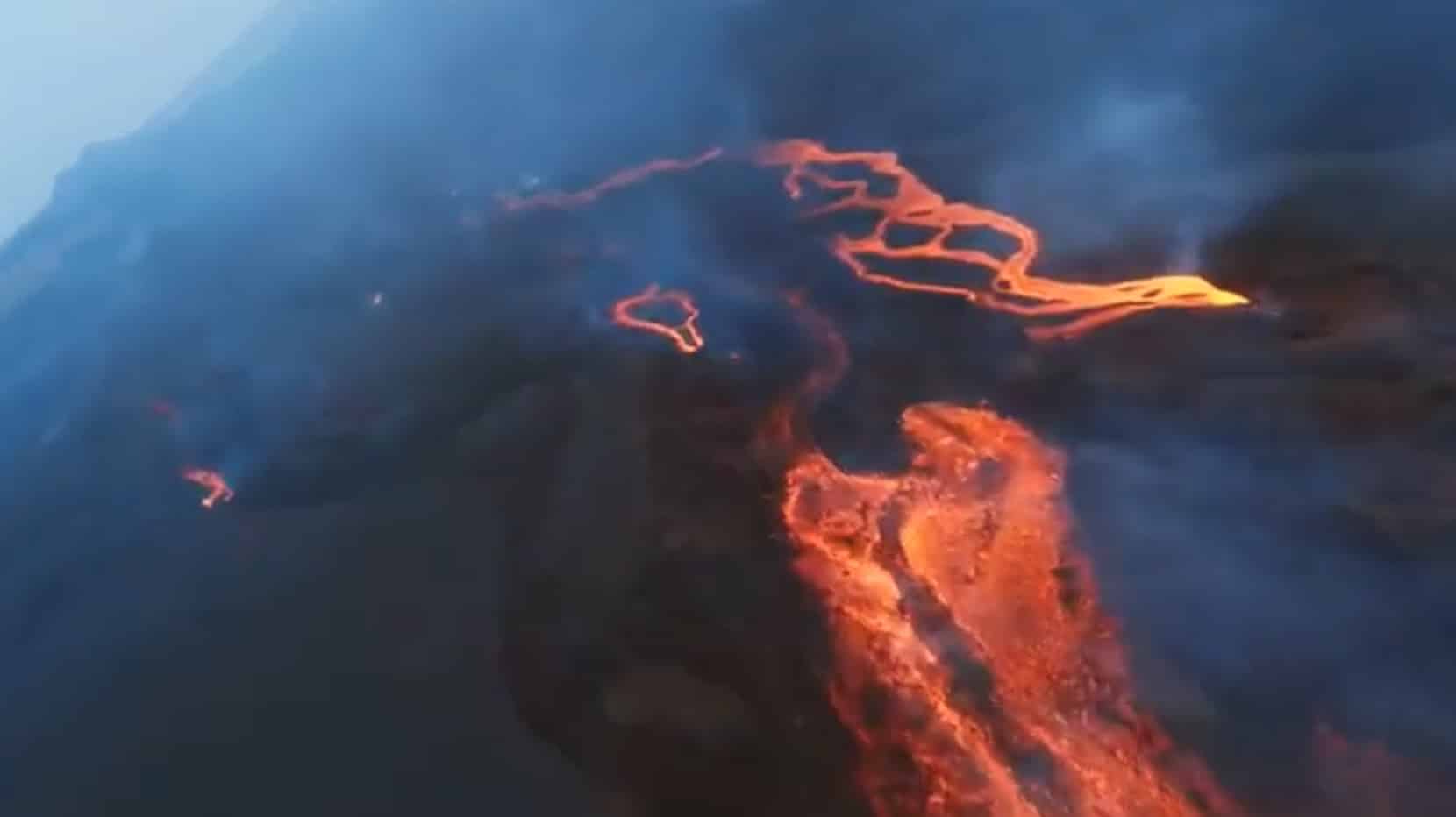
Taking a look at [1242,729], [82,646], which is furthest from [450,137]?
[1242,729]

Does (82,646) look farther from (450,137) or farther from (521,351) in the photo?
(450,137)

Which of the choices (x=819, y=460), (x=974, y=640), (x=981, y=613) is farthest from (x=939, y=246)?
(x=974, y=640)

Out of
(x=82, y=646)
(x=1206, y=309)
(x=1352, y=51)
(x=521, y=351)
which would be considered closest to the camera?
(x=1206, y=309)

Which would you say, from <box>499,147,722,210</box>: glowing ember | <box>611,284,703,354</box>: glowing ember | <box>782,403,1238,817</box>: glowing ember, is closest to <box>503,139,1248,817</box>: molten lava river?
<box>782,403,1238,817</box>: glowing ember

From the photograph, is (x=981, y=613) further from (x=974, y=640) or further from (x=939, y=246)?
(x=939, y=246)

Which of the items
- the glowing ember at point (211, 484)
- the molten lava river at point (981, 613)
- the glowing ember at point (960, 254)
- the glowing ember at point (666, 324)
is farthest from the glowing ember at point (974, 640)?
the glowing ember at point (211, 484)

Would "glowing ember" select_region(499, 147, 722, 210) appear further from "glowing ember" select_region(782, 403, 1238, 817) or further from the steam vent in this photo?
"glowing ember" select_region(782, 403, 1238, 817)
